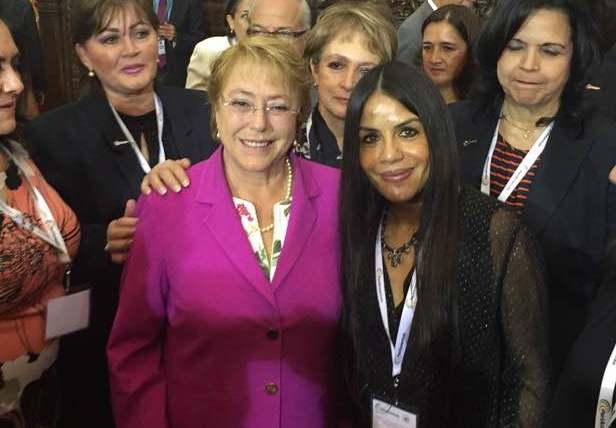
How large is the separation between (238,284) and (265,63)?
560 mm

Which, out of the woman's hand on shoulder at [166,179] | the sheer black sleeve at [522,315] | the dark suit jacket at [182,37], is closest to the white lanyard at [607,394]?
the sheer black sleeve at [522,315]

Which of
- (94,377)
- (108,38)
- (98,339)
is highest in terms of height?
(108,38)

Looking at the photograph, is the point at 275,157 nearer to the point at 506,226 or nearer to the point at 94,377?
the point at 506,226

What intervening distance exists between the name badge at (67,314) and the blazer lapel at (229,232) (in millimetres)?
560

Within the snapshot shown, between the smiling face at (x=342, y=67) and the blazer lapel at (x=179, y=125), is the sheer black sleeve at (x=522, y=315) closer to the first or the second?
the smiling face at (x=342, y=67)

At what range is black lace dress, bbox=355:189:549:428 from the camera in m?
1.60

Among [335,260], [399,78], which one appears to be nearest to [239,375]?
[335,260]

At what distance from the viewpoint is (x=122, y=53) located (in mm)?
2373

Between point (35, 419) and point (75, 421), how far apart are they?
61 cm

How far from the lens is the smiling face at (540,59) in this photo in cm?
228

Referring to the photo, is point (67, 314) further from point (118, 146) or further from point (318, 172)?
point (318, 172)

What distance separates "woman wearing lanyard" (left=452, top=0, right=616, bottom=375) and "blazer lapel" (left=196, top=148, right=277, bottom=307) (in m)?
0.98

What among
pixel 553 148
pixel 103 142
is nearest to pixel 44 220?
pixel 103 142

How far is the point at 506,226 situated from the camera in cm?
160
